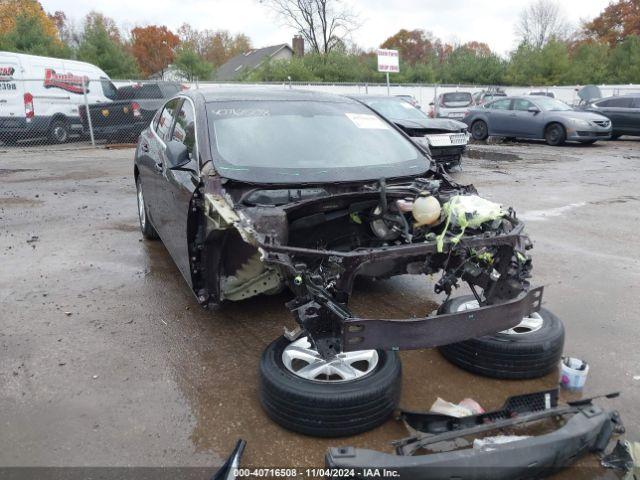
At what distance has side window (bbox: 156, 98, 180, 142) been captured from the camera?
4.85m

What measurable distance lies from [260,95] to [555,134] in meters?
14.0

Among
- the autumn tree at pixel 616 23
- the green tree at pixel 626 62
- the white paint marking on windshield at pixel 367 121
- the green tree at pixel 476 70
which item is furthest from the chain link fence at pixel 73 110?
the autumn tree at pixel 616 23

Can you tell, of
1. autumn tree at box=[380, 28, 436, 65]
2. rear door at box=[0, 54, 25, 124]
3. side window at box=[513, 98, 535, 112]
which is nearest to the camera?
rear door at box=[0, 54, 25, 124]

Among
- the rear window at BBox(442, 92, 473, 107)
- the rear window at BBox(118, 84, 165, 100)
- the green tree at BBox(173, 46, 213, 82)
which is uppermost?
the green tree at BBox(173, 46, 213, 82)

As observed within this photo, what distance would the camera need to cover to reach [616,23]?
48.1m

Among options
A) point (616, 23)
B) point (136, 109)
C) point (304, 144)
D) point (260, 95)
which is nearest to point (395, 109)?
point (260, 95)

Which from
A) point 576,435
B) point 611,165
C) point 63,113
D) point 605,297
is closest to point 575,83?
point 611,165

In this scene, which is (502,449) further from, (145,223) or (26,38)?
(26,38)

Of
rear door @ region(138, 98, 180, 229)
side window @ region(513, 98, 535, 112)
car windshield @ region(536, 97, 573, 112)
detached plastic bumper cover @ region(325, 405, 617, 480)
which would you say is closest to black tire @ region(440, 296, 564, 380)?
detached plastic bumper cover @ region(325, 405, 617, 480)

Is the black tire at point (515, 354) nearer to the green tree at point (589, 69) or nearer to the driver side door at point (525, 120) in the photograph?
the driver side door at point (525, 120)

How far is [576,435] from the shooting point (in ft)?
7.16

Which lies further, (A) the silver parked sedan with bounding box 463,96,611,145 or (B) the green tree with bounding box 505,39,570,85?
(B) the green tree with bounding box 505,39,570,85

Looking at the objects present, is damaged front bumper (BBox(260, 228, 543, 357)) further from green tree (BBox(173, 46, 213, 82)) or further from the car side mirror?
green tree (BBox(173, 46, 213, 82))

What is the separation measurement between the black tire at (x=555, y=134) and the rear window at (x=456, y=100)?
18.6 feet
